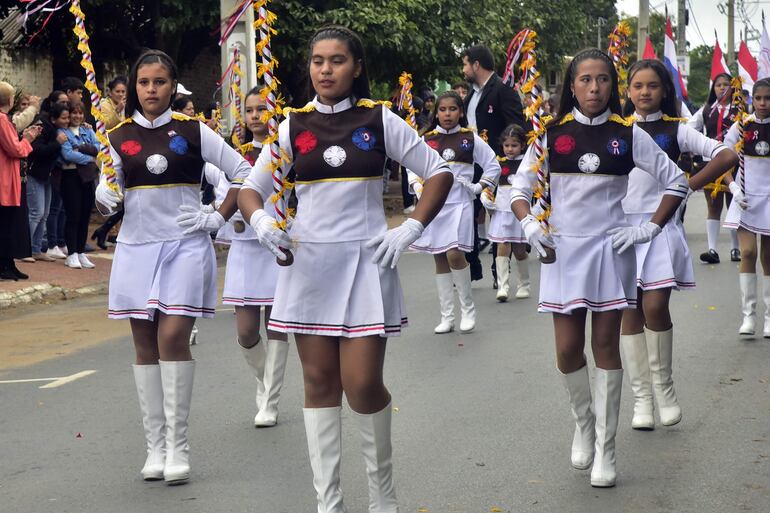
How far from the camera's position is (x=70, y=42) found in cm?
2344

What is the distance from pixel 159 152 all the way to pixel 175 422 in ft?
4.21

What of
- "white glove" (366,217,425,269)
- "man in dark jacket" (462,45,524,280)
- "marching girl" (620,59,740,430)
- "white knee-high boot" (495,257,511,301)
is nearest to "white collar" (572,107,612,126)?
"marching girl" (620,59,740,430)

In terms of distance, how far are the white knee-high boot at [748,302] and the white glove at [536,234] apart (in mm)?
4623

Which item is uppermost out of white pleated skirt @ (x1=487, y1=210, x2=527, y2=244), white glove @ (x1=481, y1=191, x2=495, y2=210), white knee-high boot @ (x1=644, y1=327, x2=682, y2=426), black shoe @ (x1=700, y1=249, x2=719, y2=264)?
white glove @ (x1=481, y1=191, x2=495, y2=210)

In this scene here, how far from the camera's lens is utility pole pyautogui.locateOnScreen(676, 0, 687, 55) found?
43.2 meters

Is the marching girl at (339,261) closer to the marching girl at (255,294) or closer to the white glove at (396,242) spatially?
the white glove at (396,242)

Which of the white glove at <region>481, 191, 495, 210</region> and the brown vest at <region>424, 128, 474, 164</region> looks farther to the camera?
the white glove at <region>481, 191, 495, 210</region>

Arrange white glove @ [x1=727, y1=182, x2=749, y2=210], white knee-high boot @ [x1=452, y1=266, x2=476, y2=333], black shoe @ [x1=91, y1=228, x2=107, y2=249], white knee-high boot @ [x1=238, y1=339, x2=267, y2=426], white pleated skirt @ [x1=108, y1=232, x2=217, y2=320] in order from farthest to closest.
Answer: black shoe @ [x1=91, y1=228, x2=107, y2=249] < white knee-high boot @ [x1=452, y1=266, x2=476, y2=333] < white glove @ [x1=727, y1=182, x2=749, y2=210] < white knee-high boot @ [x1=238, y1=339, x2=267, y2=426] < white pleated skirt @ [x1=108, y1=232, x2=217, y2=320]

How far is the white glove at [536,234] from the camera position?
564cm

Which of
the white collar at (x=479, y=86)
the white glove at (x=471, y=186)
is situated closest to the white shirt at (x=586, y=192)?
the white glove at (x=471, y=186)

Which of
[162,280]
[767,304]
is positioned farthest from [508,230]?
[162,280]

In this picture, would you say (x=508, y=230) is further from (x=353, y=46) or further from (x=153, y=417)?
(x=353, y=46)

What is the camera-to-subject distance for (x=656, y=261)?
22.9 ft

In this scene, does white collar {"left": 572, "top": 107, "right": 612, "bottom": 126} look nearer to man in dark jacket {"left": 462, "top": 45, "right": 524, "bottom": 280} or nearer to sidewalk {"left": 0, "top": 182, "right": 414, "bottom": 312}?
man in dark jacket {"left": 462, "top": 45, "right": 524, "bottom": 280}
